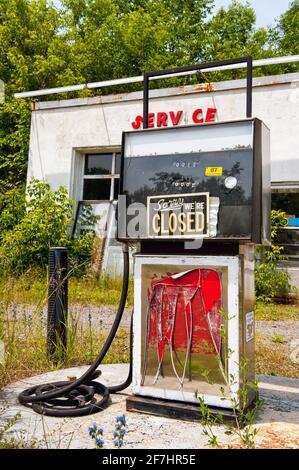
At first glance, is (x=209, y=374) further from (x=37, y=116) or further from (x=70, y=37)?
(x=70, y=37)

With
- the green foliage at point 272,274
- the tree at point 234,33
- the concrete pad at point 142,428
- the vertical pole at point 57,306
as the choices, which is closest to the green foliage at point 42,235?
the green foliage at point 272,274

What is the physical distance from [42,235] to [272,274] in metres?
4.11

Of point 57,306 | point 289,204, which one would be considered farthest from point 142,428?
point 289,204

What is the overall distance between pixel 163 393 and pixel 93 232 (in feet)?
22.7

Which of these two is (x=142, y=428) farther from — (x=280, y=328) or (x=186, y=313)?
(x=280, y=328)

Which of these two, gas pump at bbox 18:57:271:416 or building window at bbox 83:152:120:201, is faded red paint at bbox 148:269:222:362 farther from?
building window at bbox 83:152:120:201

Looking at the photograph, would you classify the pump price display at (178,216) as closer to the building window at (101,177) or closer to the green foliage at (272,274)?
the green foliage at (272,274)

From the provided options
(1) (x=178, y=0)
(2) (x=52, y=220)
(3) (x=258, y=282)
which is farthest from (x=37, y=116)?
(1) (x=178, y=0)

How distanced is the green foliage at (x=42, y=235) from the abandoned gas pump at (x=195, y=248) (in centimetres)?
616

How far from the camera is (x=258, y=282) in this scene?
748 centimetres

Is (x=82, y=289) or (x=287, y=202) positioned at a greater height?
(x=287, y=202)

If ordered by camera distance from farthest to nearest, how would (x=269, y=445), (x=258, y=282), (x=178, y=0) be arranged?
1. (x=178, y=0)
2. (x=258, y=282)
3. (x=269, y=445)

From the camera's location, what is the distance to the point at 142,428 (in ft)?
7.50

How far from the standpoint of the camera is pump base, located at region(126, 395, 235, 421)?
231 cm
